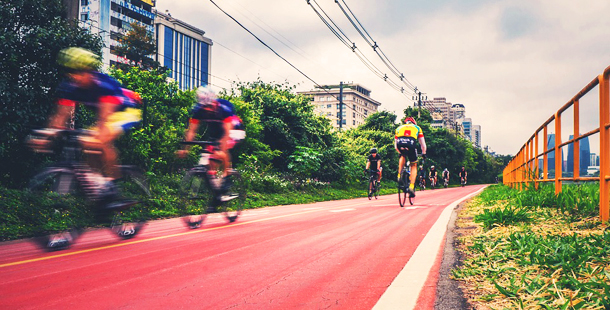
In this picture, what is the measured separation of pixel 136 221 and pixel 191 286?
289 centimetres

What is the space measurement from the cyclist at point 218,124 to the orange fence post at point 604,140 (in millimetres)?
4545

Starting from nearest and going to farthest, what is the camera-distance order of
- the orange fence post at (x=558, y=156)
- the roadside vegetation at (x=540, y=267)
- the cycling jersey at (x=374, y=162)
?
the roadside vegetation at (x=540, y=267)
the orange fence post at (x=558, y=156)
the cycling jersey at (x=374, y=162)

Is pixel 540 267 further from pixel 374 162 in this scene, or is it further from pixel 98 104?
pixel 374 162

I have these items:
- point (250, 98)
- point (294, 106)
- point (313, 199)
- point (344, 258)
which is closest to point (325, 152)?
point (294, 106)

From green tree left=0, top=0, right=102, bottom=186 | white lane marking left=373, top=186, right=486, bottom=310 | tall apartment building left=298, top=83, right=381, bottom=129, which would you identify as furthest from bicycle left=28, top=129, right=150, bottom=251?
tall apartment building left=298, top=83, right=381, bottom=129

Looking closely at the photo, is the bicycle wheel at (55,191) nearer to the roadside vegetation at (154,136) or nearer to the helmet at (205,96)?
the roadside vegetation at (154,136)

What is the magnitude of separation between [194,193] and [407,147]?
5597mm

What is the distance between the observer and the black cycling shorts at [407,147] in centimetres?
1002

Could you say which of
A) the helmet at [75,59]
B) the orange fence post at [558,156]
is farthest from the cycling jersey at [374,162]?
the helmet at [75,59]

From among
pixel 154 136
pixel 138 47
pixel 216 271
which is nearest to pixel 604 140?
pixel 216 271

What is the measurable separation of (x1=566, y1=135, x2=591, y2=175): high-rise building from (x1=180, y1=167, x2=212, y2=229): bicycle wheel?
507 centimetres

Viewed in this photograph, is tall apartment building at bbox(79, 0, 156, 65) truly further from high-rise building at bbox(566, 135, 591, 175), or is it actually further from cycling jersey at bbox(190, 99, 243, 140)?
high-rise building at bbox(566, 135, 591, 175)

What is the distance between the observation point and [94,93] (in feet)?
15.2

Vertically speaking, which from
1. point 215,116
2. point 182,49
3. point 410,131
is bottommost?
point 215,116
